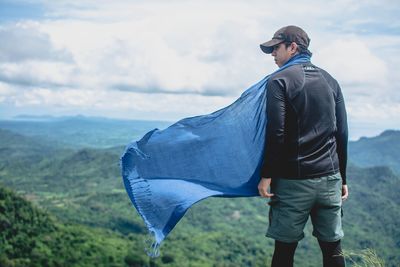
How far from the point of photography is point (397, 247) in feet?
386

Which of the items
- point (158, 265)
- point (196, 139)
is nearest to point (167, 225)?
point (196, 139)

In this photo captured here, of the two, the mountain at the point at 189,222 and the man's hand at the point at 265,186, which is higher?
the man's hand at the point at 265,186

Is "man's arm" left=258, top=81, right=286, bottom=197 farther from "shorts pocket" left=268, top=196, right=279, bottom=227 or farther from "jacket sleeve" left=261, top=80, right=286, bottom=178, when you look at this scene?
"shorts pocket" left=268, top=196, right=279, bottom=227

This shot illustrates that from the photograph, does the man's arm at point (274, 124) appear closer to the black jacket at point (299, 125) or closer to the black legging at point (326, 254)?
the black jacket at point (299, 125)

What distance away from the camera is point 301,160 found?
3.23 m

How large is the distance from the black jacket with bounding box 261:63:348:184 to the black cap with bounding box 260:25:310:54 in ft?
0.70

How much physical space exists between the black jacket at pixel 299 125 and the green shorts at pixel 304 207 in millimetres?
65

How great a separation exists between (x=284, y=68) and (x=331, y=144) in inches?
23.9

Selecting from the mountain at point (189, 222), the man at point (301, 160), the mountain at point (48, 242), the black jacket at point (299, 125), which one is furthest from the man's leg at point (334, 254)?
the mountain at point (48, 242)

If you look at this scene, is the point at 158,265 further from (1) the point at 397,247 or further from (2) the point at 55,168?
(2) the point at 55,168

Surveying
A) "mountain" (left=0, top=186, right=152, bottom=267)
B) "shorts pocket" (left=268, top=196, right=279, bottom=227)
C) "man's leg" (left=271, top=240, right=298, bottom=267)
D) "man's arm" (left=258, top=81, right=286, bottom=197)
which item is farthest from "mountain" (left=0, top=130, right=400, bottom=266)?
"man's arm" (left=258, top=81, right=286, bottom=197)

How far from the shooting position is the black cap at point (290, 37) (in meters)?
3.44

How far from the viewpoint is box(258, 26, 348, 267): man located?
3205 millimetres

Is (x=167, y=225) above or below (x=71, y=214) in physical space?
above
